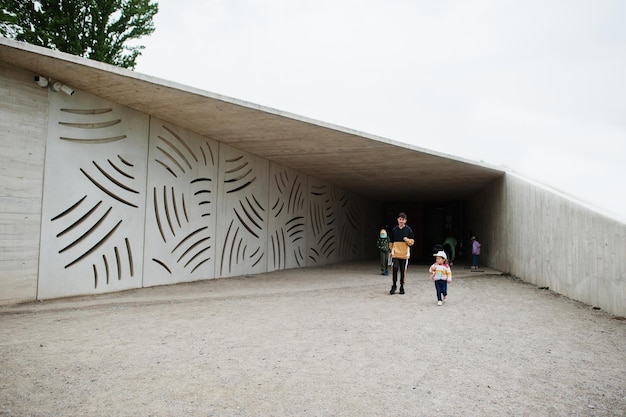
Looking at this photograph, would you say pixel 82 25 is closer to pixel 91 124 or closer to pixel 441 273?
pixel 91 124

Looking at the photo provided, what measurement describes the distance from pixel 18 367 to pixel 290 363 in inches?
92.1

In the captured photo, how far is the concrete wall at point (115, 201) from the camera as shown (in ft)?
22.4

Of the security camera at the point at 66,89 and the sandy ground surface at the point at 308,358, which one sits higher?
the security camera at the point at 66,89

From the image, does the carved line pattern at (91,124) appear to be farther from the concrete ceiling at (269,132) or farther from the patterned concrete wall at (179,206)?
the patterned concrete wall at (179,206)

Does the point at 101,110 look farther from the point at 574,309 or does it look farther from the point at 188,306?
the point at 574,309

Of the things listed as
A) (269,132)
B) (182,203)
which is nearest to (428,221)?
(269,132)

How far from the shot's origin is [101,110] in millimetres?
8047

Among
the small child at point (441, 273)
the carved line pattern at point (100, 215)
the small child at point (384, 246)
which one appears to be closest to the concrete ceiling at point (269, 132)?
the carved line pattern at point (100, 215)

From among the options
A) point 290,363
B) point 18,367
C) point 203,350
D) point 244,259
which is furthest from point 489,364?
point 244,259

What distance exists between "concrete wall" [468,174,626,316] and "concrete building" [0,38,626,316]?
0.03m

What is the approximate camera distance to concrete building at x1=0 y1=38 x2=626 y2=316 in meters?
6.79

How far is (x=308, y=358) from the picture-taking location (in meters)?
4.23

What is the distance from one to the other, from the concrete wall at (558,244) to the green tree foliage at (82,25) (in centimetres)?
1500

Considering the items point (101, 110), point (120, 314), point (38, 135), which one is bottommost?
point (120, 314)
